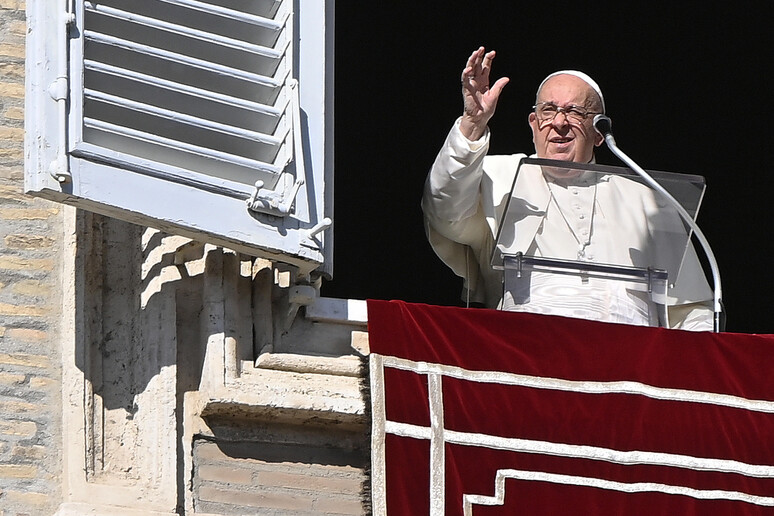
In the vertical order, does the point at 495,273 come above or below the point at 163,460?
above

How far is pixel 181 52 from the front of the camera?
708 cm

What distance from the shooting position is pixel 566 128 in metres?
8.24

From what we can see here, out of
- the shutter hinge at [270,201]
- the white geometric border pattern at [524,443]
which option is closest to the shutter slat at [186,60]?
the shutter hinge at [270,201]

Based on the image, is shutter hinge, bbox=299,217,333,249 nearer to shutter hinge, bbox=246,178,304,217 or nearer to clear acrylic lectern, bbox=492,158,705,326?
shutter hinge, bbox=246,178,304,217

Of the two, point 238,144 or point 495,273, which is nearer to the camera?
point 238,144

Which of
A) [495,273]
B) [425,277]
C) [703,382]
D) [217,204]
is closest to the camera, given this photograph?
[217,204]

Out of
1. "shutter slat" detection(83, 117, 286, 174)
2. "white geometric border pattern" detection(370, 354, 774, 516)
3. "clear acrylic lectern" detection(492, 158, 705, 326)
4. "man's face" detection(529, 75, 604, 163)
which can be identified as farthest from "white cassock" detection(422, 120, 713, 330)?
"shutter slat" detection(83, 117, 286, 174)

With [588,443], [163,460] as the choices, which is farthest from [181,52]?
[588,443]

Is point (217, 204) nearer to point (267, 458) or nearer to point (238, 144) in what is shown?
point (238, 144)

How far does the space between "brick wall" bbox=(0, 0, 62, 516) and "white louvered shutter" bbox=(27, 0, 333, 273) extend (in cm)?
63

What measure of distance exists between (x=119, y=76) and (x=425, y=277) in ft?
12.5

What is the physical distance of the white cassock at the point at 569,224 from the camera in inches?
301

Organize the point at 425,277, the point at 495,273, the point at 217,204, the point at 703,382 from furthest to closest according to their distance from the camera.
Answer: the point at 425,277 → the point at 495,273 → the point at 703,382 → the point at 217,204

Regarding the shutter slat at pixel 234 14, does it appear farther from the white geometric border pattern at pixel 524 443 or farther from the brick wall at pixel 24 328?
the white geometric border pattern at pixel 524 443
